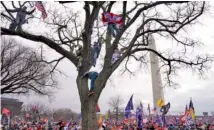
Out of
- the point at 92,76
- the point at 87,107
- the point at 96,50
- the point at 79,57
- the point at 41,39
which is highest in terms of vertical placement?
the point at 41,39

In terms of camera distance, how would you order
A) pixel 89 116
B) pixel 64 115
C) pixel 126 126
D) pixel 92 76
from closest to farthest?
pixel 89 116, pixel 92 76, pixel 126 126, pixel 64 115

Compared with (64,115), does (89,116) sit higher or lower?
lower

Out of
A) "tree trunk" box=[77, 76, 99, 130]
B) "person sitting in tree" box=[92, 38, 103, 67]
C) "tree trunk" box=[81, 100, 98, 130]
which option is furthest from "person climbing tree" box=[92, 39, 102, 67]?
"tree trunk" box=[81, 100, 98, 130]

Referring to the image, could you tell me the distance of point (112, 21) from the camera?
11.7m

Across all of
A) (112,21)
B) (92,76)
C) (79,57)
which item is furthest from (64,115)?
(112,21)

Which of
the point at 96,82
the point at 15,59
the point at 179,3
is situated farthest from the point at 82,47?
the point at 15,59

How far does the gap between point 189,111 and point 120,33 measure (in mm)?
12881

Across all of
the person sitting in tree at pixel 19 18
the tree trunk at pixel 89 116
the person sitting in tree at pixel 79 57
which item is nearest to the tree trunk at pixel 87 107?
the tree trunk at pixel 89 116

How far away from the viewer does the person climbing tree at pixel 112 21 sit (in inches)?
457

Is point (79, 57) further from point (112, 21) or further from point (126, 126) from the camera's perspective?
point (126, 126)

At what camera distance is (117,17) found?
11812 mm

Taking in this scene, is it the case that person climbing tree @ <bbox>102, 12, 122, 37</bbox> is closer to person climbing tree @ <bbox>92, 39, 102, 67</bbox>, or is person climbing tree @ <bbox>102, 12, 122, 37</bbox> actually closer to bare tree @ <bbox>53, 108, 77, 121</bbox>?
A: person climbing tree @ <bbox>92, 39, 102, 67</bbox>

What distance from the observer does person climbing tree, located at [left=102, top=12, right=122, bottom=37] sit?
11.6 meters

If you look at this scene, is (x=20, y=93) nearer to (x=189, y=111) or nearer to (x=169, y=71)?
(x=189, y=111)
